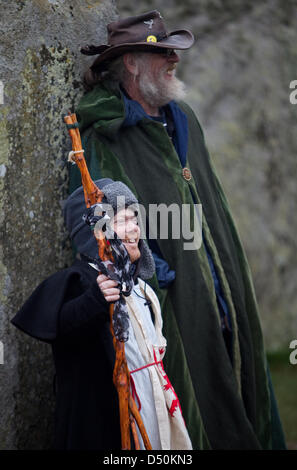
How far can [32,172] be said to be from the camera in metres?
2.43

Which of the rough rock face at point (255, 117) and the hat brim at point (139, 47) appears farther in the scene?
the rough rock face at point (255, 117)

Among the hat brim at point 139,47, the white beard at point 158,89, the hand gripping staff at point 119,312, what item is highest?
the hat brim at point 139,47

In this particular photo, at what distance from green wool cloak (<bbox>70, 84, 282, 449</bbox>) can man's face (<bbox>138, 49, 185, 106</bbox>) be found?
0.37 ft

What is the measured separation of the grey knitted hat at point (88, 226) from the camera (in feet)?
7.04

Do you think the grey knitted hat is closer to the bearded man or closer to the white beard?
the bearded man

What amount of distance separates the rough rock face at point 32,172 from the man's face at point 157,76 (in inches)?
9.5

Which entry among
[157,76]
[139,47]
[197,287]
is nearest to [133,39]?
[139,47]

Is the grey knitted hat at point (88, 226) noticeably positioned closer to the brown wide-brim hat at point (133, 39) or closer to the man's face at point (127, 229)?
the man's face at point (127, 229)

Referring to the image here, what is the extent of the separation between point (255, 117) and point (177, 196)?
2.47 metres
